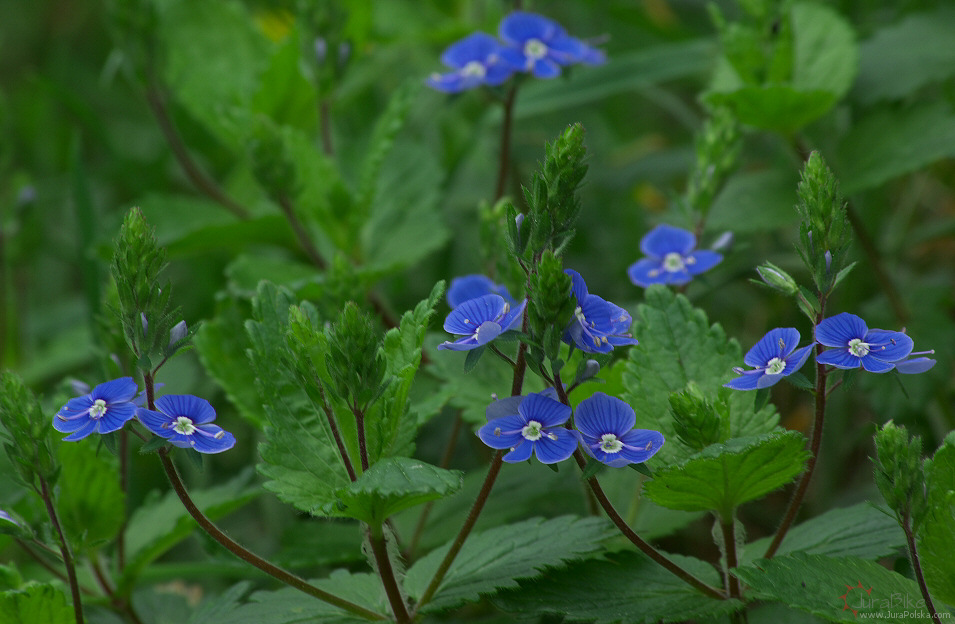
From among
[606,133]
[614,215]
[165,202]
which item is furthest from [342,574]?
[606,133]

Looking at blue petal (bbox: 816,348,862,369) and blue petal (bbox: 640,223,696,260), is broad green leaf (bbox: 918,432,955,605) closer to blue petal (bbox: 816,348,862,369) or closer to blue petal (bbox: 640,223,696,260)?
blue petal (bbox: 816,348,862,369)

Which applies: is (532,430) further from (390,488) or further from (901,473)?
(901,473)

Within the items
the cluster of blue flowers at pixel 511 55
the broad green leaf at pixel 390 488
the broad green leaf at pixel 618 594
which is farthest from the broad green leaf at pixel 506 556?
the cluster of blue flowers at pixel 511 55

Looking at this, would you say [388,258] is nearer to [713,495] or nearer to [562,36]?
[562,36]

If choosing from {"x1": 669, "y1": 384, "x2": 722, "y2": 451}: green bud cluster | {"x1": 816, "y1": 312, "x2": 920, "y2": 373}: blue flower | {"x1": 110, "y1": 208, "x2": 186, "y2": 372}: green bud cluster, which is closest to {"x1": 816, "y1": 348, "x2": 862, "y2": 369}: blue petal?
{"x1": 816, "y1": 312, "x2": 920, "y2": 373}: blue flower

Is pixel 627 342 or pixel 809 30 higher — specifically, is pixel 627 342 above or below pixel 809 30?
below

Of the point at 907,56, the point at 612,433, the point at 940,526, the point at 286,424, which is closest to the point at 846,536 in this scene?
the point at 940,526
